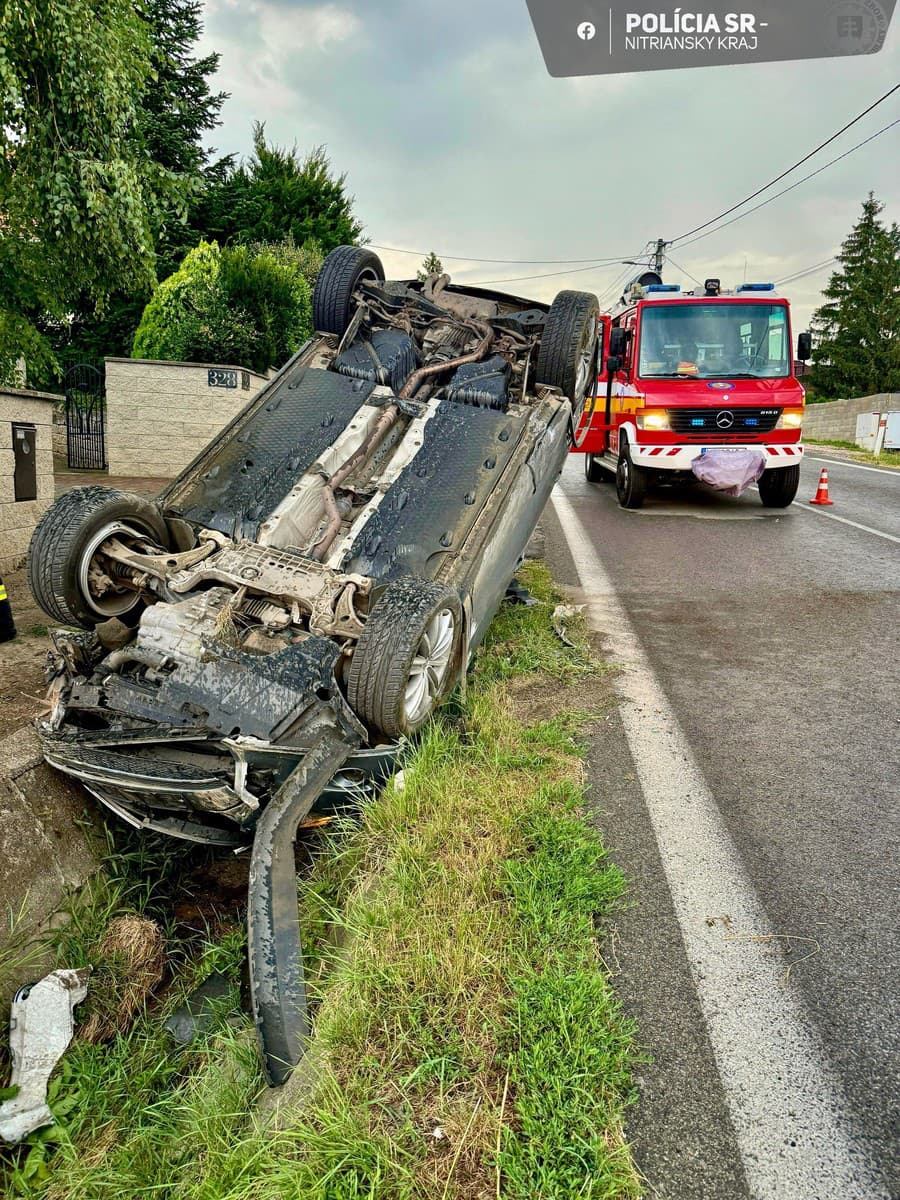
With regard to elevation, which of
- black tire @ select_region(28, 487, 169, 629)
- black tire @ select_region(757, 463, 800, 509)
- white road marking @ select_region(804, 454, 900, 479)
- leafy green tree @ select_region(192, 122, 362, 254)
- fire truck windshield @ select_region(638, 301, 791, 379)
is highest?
leafy green tree @ select_region(192, 122, 362, 254)

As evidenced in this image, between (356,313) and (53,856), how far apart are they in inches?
147

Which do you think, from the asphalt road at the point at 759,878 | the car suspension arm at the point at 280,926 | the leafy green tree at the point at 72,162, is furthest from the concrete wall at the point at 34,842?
the leafy green tree at the point at 72,162

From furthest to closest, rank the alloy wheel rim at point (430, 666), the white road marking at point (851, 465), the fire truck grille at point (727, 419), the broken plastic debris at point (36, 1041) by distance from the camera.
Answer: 1. the white road marking at point (851, 465)
2. the fire truck grille at point (727, 419)
3. the alloy wheel rim at point (430, 666)
4. the broken plastic debris at point (36, 1041)

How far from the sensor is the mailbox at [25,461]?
6.09m

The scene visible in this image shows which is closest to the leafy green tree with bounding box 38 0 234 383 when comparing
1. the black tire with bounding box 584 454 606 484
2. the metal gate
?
the metal gate

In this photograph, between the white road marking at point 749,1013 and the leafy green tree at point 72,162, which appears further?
the leafy green tree at point 72,162

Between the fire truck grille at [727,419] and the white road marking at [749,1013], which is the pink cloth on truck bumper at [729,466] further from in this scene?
the white road marking at [749,1013]

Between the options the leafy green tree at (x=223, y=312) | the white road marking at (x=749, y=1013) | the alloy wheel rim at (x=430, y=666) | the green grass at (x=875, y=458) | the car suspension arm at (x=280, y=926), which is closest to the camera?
the white road marking at (x=749, y=1013)

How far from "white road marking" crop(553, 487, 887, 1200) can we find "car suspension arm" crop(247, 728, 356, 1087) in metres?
1.10

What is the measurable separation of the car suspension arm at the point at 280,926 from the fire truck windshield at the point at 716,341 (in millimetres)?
7769

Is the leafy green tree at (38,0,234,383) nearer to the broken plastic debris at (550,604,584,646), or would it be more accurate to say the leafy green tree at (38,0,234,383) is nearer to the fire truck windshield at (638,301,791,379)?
the fire truck windshield at (638,301,791,379)

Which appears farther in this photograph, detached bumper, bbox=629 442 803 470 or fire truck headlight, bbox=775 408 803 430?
detached bumper, bbox=629 442 803 470

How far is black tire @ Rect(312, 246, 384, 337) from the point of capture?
5.19 meters

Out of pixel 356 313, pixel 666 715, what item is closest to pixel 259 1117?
pixel 666 715
